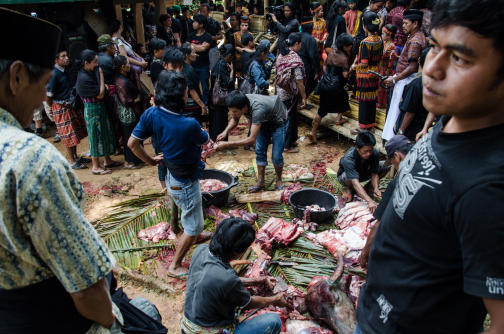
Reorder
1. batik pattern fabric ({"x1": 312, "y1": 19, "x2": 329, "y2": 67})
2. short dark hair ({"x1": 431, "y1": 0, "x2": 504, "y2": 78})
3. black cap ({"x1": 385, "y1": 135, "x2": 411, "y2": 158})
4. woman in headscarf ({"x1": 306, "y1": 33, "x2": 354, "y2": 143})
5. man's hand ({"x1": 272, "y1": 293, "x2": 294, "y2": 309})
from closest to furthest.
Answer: short dark hair ({"x1": 431, "y1": 0, "x2": 504, "y2": 78}), man's hand ({"x1": 272, "y1": 293, "x2": 294, "y2": 309}), black cap ({"x1": 385, "y1": 135, "x2": 411, "y2": 158}), woman in headscarf ({"x1": 306, "y1": 33, "x2": 354, "y2": 143}), batik pattern fabric ({"x1": 312, "y1": 19, "x2": 329, "y2": 67})

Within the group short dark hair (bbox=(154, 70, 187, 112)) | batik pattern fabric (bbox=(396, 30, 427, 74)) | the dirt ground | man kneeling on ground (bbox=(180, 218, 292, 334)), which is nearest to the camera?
man kneeling on ground (bbox=(180, 218, 292, 334))

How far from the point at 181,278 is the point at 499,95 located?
3.66m

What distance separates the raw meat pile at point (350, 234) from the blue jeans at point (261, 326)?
1388mm

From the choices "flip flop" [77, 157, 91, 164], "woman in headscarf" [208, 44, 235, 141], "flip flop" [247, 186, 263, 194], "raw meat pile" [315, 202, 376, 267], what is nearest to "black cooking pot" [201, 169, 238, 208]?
"flip flop" [247, 186, 263, 194]

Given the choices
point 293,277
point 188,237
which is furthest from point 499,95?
point 188,237

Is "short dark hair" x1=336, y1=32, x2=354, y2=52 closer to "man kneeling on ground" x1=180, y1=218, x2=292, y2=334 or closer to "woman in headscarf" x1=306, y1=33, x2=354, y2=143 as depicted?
"woman in headscarf" x1=306, y1=33, x2=354, y2=143

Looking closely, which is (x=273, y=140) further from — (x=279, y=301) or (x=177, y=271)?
(x=279, y=301)

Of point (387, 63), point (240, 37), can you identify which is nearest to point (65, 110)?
point (240, 37)

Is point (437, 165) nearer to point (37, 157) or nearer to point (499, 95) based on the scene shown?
point (499, 95)

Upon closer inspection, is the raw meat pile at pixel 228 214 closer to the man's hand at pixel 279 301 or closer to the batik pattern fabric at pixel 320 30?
the man's hand at pixel 279 301

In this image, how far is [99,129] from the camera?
6.51 meters

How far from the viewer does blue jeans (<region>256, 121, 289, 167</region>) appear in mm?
5715

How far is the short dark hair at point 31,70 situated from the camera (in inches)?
43.9

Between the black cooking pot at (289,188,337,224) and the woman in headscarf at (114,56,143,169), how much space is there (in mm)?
3485
